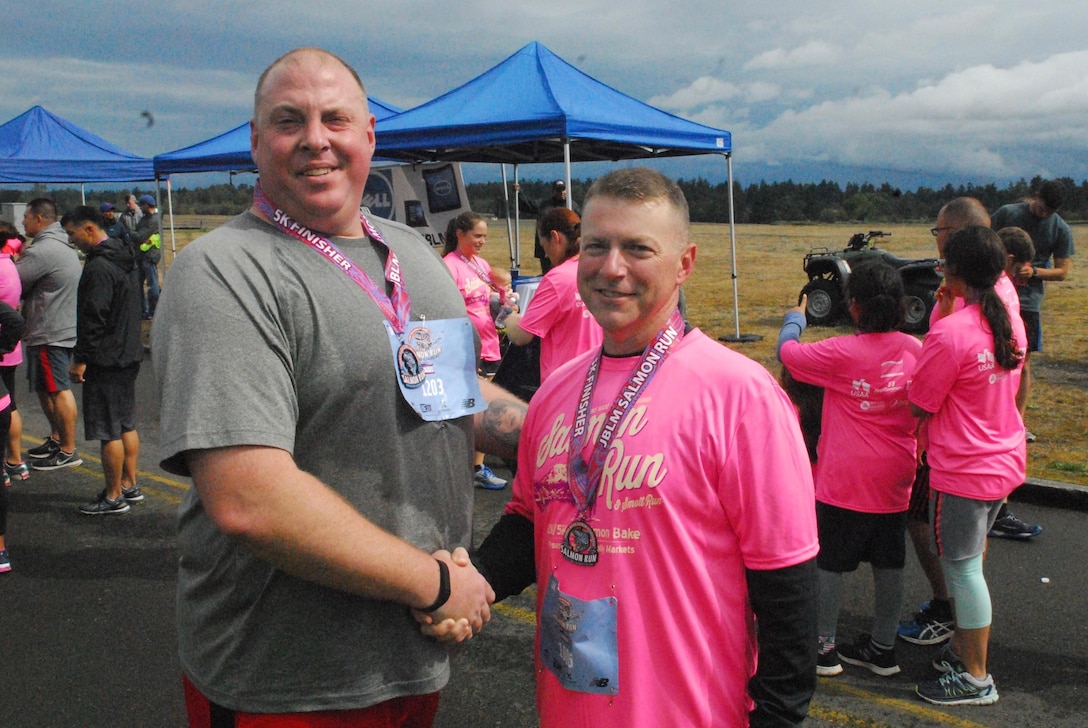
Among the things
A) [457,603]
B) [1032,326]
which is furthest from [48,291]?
[1032,326]

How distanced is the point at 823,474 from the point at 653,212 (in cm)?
236

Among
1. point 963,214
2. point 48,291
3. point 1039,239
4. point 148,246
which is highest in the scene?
point 148,246

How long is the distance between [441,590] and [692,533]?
1.67 ft

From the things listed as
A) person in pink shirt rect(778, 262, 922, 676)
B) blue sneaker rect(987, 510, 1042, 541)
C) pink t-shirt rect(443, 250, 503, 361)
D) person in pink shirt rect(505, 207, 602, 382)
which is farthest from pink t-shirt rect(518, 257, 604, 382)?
blue sneaker rect(987, 510, 1042, 541)

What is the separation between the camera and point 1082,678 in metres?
3.75

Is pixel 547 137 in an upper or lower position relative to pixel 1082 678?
upper

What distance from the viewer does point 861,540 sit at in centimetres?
371

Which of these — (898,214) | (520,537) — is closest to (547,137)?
(520,537)

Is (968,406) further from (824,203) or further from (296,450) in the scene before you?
(824,203)

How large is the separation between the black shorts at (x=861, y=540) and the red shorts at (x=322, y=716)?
231cm

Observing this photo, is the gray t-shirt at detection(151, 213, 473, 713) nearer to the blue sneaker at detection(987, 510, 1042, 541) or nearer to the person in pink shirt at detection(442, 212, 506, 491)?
the blue sneaker at detection(987, 510, 1042, 541)

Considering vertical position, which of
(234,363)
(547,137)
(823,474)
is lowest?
(823,474)

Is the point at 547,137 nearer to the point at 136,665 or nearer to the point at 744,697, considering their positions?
the point at 136,665

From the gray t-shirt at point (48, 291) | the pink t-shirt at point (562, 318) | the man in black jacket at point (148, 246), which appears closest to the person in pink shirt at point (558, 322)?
the pink t-shirt at point (562, 318)
